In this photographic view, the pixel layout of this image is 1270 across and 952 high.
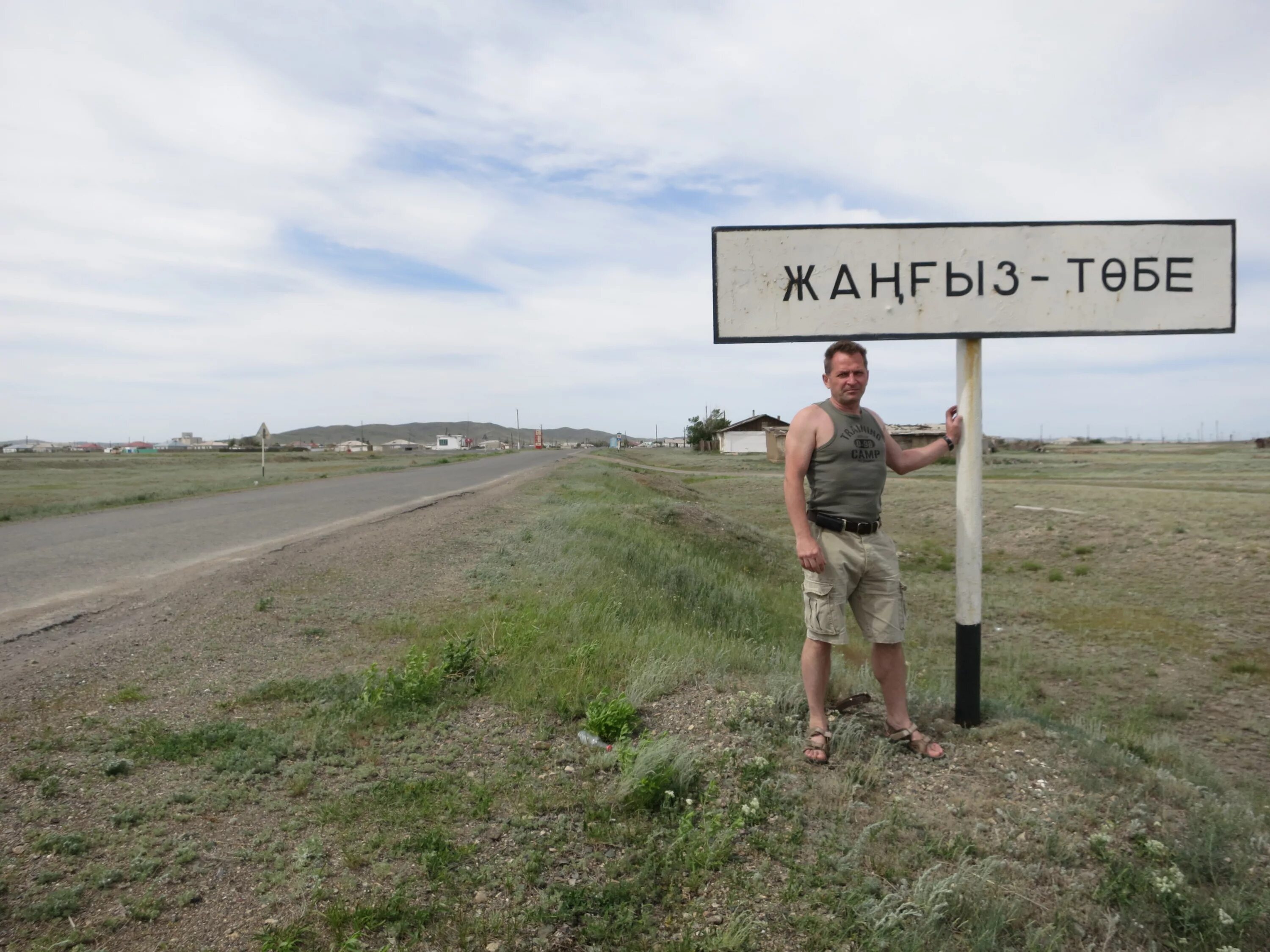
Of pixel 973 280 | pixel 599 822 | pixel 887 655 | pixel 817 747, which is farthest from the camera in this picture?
pixel 973 280

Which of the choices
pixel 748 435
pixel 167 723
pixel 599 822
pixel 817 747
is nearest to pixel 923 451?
pixel 817 747

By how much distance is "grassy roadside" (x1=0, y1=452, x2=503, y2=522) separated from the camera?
19.3m

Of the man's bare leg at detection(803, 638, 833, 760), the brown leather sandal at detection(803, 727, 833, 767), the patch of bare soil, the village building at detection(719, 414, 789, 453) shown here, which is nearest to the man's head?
the man's bare leg at detection(803, 638, 833, 760)

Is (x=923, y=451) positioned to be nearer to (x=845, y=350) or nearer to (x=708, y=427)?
(x=845, y=350)

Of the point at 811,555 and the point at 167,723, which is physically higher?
the point at 811,555

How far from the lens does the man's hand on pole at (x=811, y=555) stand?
137 inches

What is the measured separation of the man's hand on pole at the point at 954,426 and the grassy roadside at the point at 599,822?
4.92 feet

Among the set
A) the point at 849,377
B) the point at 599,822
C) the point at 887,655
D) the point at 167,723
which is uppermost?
the point at 849,377

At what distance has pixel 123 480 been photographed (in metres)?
33.8

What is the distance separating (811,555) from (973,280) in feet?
5.50

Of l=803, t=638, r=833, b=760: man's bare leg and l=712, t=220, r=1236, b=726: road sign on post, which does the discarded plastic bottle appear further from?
l=712, t=220, r=1236, b=726: road sign on post

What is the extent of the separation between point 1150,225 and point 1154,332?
541 millimetres

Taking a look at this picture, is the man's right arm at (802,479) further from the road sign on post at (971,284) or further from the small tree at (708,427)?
the small tree at (708,427)

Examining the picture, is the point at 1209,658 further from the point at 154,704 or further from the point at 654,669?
the point at 154,704
